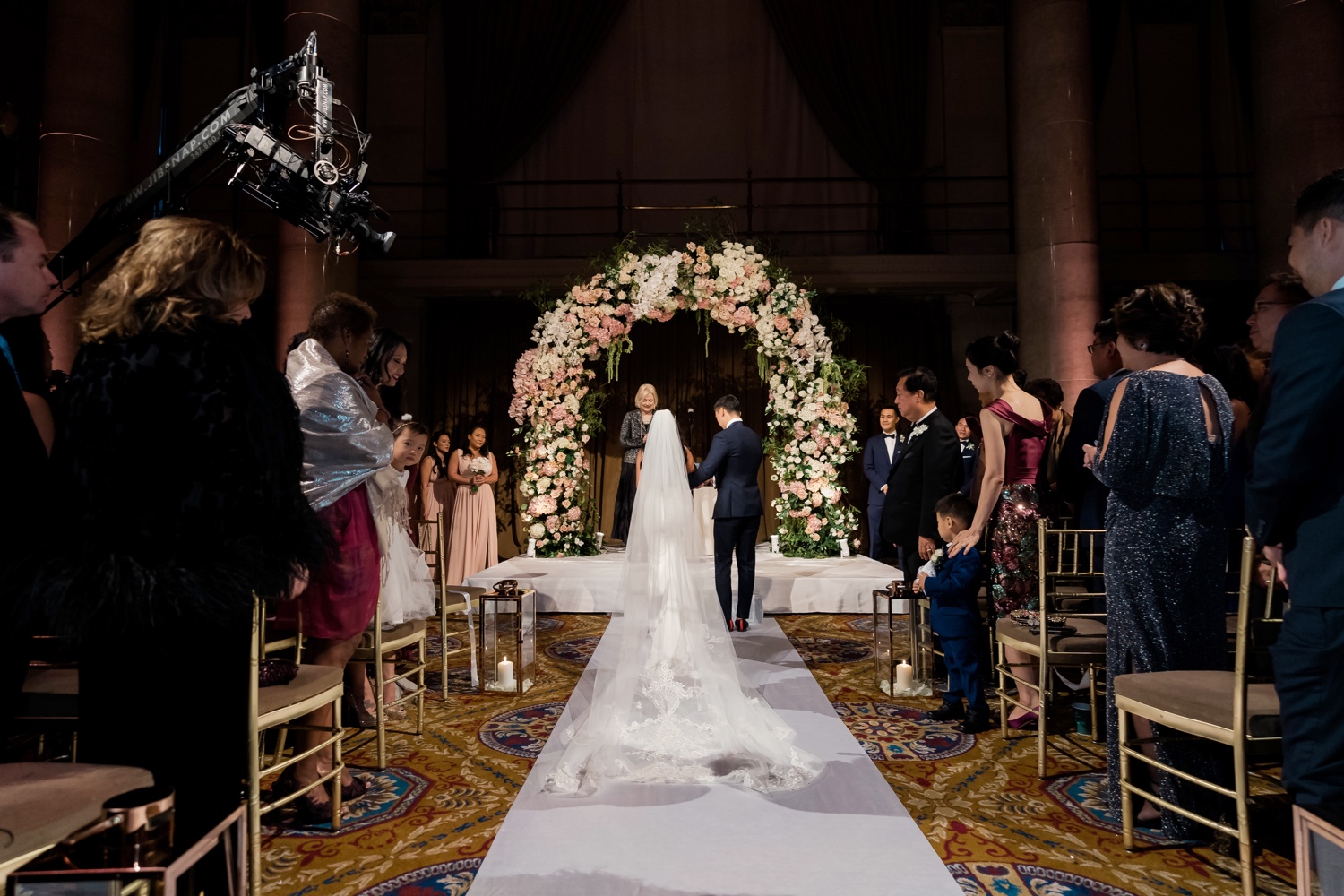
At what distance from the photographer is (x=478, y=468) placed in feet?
26.2

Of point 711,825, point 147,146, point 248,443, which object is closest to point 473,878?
point 711,825

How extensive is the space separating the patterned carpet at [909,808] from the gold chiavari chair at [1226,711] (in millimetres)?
167

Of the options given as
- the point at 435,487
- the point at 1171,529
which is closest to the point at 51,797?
the point at 1171,529

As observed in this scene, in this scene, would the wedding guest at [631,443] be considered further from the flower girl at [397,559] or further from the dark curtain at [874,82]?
the dark curtain at [874,82]

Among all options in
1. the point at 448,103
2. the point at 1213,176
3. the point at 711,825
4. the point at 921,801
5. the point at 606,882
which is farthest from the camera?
the point at 448,103

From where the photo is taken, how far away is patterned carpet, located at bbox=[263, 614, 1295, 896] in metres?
2.20

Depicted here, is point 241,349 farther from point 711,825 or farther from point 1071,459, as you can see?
point 1071,459

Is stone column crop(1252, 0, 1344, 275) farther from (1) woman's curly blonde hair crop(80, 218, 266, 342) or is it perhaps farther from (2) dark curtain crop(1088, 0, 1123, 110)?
(1) woman's curly blonde hair crop(80, 218, 266, 342)

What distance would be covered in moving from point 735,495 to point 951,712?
6.90ft

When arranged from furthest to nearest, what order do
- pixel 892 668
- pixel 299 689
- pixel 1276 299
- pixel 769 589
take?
1. pixel 769 589
2. pixel 892 668
3. pixel 1276 299
4. pixel 299 689

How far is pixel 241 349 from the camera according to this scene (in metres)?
1.70

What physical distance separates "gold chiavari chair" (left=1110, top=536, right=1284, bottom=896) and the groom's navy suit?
3.08 metres

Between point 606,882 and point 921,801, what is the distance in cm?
120

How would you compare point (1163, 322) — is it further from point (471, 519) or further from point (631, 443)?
point (471, 519)
